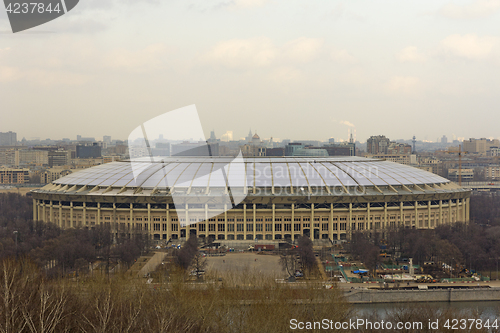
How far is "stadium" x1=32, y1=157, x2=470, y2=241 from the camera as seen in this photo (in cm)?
6138

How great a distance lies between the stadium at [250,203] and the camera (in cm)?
6138

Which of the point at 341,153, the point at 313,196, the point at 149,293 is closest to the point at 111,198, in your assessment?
the point at 313,196

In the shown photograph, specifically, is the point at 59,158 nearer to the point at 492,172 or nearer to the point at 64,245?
the point at 492,172

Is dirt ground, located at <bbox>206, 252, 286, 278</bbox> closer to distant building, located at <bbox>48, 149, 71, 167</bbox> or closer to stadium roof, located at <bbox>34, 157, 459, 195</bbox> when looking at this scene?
stadium roof, located at <bbox>34, 157, 459, 195</bbox>

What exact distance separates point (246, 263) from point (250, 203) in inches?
492

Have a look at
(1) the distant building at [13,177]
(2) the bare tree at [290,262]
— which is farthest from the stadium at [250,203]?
(1) the distant building at [13,177]

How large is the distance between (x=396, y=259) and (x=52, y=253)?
32.3 meters

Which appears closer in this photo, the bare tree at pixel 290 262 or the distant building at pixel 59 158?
the bare tree at pixel 290 262

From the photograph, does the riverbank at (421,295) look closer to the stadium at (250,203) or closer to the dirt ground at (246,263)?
the dirt ground at (246,263)

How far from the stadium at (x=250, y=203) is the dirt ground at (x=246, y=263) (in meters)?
7.66

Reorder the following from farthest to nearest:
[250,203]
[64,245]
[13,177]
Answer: [13,177] < [250,203] < [64,245]

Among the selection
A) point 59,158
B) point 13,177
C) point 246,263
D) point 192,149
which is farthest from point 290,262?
point 59,158

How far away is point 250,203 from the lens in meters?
61.3

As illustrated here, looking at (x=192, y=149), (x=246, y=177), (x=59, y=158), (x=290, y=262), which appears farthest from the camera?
(x=59, y=158)
